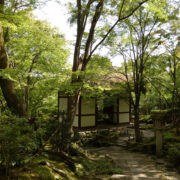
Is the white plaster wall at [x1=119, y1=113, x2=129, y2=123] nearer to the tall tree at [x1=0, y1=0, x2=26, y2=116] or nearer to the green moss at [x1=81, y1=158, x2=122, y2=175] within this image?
the green moss at [x1=81, y1=158, x2=122, y2=175]

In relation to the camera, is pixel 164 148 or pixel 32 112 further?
pixel 32 112

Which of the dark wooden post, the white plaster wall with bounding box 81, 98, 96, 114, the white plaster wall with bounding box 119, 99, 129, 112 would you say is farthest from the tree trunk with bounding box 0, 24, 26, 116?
the white plaster wall with bounding box 119, 99, 129, 112

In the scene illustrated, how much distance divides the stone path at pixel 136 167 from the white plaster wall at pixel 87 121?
120 inches

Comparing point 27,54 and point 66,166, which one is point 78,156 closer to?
point 66,166

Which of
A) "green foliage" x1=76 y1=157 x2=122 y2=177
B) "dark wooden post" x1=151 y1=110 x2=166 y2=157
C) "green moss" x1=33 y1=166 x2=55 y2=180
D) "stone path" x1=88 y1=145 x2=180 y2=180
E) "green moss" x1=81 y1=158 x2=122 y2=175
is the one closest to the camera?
"green moss" x1=33 y1=166 x2=55 y2=180

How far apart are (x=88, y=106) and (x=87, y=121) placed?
104 centimetres

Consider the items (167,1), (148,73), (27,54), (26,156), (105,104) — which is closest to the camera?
(26,156)

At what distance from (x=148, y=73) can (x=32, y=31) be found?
22.3ft

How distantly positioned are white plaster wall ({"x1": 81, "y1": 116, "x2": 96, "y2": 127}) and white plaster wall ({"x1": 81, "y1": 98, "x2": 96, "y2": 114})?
14.0 inches

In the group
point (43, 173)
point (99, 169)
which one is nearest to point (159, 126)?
point (99, 169)

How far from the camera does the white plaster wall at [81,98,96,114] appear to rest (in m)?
12.3

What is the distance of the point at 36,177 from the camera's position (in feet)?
12.4

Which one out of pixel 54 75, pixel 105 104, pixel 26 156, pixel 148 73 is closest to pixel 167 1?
pixel 148 73

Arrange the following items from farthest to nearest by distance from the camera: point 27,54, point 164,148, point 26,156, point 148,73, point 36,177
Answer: point 148,73
point 164,148
point 27,54
point 36,177
point 26,156
